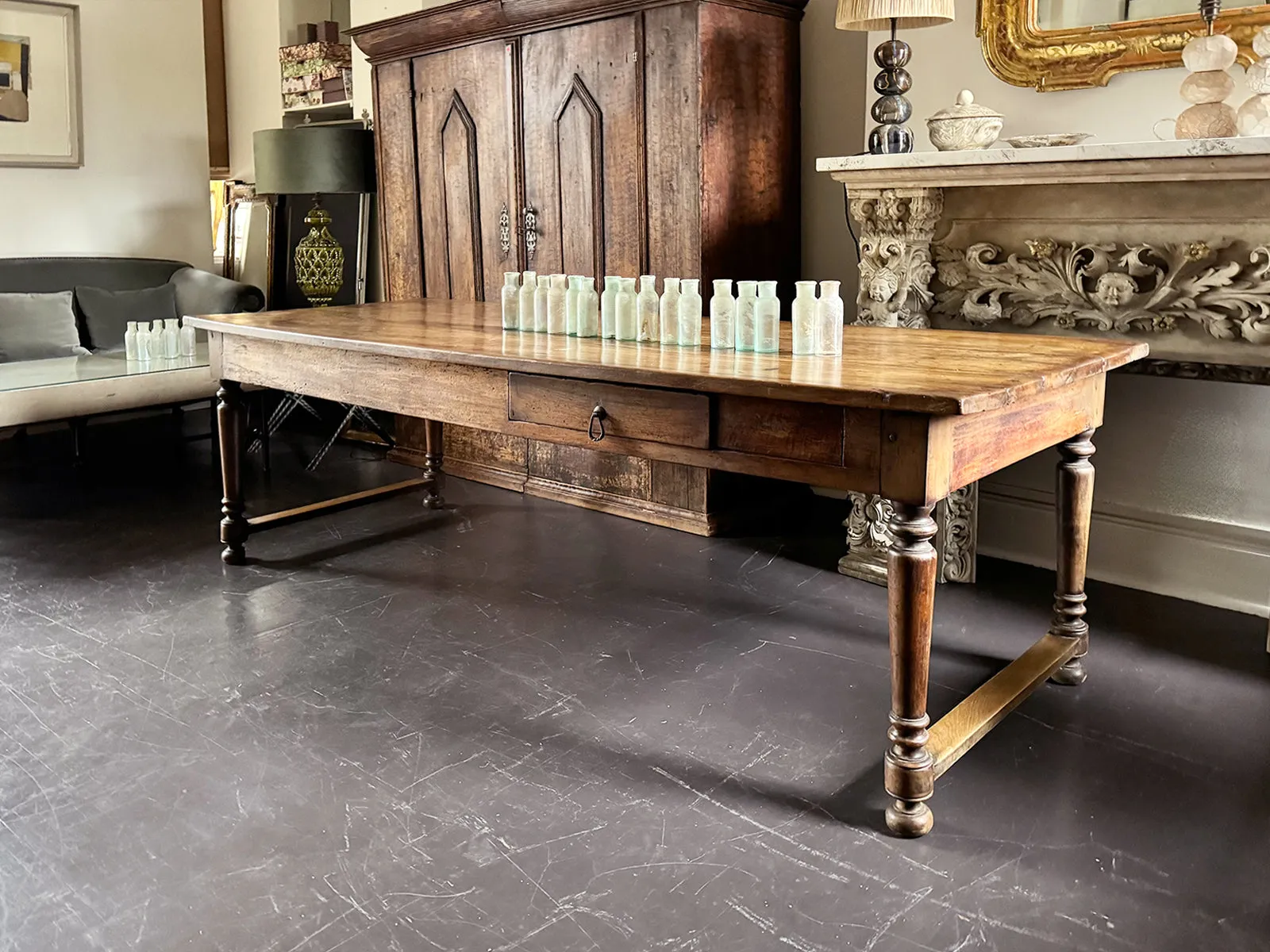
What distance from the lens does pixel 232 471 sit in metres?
3.64

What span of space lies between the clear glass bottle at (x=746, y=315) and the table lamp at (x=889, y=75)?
3.65ft

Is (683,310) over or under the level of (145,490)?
over

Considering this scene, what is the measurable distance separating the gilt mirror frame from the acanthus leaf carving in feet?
1.67

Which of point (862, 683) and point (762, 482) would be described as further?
point (762, 482)

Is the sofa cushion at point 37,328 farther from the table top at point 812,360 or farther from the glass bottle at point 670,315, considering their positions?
the glass bottle at point 670,315

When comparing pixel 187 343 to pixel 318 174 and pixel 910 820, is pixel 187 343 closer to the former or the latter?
pixel 318 174

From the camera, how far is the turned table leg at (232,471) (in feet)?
11.7

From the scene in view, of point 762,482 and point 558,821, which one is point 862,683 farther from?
point 762,482

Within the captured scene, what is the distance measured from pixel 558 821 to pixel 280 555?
2.03 meters

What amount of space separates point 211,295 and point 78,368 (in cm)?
114

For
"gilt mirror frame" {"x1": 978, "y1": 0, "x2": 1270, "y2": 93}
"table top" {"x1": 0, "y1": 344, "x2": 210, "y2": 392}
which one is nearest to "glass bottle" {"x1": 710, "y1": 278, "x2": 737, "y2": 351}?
"gilt mirror frame" {"x1": 978, "y1": 0, "x2": 1270, "y2": 93}

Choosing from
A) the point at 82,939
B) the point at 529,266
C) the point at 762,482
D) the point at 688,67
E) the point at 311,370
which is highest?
the point at 688,67

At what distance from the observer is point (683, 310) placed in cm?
255

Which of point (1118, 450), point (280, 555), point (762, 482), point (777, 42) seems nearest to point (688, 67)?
point (777, 42)
